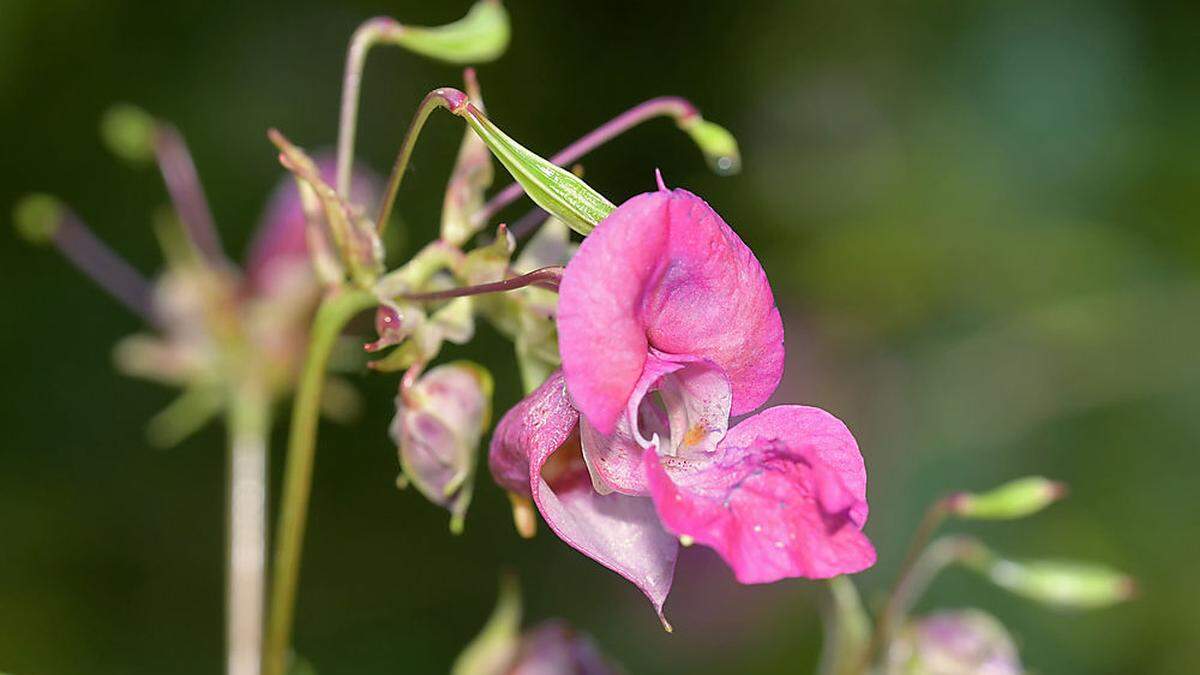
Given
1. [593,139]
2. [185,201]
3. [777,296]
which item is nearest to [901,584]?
[593,139]

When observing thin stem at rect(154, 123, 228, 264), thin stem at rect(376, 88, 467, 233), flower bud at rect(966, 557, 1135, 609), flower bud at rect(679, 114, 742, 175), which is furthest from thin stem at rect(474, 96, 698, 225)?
thin stem at rect(154, 123, 228, 264)

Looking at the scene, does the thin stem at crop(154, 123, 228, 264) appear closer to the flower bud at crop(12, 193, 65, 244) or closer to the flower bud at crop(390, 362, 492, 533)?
the flower bud at crop(12, 193, 65, 244)

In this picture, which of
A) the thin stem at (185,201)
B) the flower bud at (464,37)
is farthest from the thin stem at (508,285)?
the thin stem at (185,201)

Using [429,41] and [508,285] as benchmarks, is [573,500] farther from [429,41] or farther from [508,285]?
[429,41]

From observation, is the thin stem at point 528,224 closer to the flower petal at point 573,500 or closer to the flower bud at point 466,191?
the flower bud at point 466,191

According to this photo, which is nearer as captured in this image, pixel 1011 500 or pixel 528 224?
pixel 528 224
